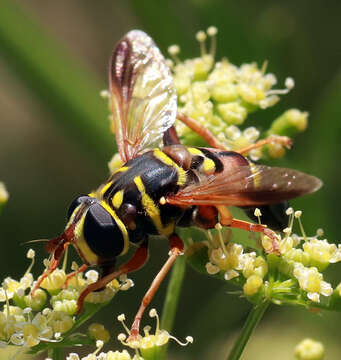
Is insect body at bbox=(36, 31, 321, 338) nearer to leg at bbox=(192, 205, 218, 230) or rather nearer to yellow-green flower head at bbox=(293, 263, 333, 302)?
leg at bbox=(192, 205, 218, 230)

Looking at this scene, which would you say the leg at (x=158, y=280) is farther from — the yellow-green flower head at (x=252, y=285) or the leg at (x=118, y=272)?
the yellow-green flower head at (x=252, y=285)

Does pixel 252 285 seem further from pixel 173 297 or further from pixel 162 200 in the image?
pixel 173 297

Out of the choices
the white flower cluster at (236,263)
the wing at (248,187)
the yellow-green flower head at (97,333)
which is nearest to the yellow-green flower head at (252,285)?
the white flower cluster at (236,263)

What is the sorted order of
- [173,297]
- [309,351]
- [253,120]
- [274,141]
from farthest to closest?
[253,120]
[274,141]
[173,297]
[309,351]

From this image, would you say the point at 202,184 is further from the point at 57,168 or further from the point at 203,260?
the point at 57,168

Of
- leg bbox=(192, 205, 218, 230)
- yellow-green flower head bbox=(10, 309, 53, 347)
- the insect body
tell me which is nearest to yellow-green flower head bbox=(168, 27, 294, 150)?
the insect body

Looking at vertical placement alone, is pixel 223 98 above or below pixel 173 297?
above

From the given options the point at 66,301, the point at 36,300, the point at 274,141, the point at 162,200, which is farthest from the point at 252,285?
the point at 274,141
